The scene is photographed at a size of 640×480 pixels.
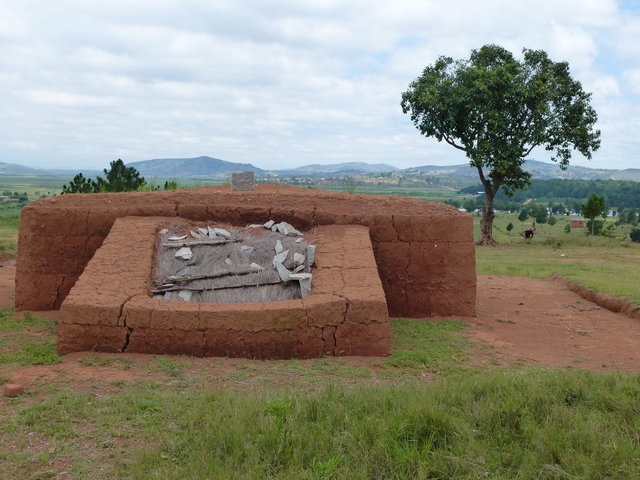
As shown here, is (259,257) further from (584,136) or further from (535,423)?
(584,136)

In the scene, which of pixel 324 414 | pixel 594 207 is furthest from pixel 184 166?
pixel 324 414

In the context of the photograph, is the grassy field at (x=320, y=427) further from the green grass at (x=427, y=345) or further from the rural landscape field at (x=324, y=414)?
the green grass at (x=427, y=345)

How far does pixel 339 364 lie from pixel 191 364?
150 cm

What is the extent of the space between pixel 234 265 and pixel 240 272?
0.72ft

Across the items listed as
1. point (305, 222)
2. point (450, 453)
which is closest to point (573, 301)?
point (305, 222)

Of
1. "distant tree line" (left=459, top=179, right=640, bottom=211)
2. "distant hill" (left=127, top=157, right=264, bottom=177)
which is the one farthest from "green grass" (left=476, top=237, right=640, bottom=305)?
"distant hill" (left=127, top=157, right=264, bottom=177)

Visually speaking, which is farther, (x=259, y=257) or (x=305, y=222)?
(x=305, y=222)

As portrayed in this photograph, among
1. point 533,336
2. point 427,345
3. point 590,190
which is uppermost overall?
point 590,190

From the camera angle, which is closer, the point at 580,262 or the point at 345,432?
the point at 345,432

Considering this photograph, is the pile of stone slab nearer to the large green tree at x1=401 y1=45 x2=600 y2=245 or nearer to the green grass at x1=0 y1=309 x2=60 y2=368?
the green grass at x1=0 y1=309 x2=60 y2=368

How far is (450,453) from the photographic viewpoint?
11.9ft

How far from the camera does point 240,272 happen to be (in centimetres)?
703

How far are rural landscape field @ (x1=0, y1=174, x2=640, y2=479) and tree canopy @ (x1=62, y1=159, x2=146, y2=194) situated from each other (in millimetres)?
12770

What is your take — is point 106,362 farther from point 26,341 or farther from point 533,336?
point 533,336
